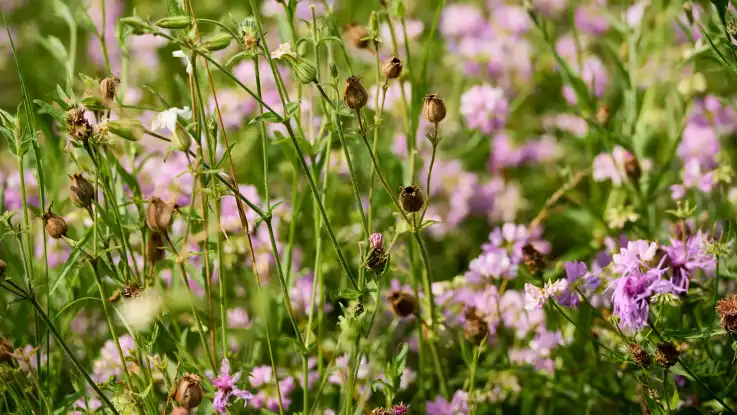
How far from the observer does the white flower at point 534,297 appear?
1.01 meters

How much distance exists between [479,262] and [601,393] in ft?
0.86

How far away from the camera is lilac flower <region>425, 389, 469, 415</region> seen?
1145mm

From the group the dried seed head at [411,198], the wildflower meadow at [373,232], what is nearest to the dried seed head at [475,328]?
the wildflower meadow at [373,232]

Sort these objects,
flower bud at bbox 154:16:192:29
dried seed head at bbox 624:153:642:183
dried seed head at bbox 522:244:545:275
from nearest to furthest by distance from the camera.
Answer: flower bud at bbox 154:16:192:29 < dried seed head at bbox 522:244:545:275 < dried seed head at bbox 624:153:642:183

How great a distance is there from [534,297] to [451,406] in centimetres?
24

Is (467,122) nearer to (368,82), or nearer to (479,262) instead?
(368,82)

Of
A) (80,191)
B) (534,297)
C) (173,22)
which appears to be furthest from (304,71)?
(534,297)

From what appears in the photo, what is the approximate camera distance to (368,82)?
2.12m

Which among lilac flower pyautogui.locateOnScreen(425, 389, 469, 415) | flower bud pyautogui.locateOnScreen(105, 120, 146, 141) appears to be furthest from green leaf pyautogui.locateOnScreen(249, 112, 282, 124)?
lilac flower pyautogui.locateOnScreen(425, 389, 469, 415)

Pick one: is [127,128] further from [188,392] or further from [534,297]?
[534,297]

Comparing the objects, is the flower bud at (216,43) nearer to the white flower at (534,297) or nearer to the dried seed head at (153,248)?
the dried seed head at (153,248)

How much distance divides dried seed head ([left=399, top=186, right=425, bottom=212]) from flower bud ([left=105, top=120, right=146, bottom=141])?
0.31 meters

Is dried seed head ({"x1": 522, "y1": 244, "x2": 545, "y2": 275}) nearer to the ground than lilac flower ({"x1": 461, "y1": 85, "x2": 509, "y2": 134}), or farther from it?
nearer to the ground

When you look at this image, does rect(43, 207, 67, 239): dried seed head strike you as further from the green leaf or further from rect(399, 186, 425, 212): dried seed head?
rect(399, 186, 425, 212): dried seed head
